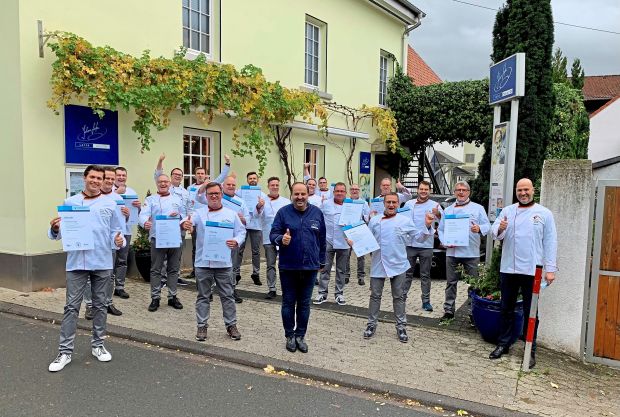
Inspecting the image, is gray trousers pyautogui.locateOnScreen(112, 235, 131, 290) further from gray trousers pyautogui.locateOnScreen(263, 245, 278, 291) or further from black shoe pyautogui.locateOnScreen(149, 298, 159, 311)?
gray trousers pyautogui.locateOnScreen(263, 245, 278, 291)

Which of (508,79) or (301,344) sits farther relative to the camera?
(508,79)

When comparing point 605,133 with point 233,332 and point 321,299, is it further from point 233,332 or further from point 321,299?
point 233,332

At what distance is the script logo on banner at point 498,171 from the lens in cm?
714

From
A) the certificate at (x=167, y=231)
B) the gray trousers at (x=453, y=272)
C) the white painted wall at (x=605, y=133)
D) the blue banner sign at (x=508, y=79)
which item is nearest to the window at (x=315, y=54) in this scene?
the blue banner sign at (x=508, y=79)

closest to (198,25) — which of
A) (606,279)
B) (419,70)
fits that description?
(606,279)

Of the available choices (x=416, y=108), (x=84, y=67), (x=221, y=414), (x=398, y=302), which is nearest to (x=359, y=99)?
(x=416, y=108)

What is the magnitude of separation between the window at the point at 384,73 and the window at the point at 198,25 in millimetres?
7500

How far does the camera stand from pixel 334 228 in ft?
26.4

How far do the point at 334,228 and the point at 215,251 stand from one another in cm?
285

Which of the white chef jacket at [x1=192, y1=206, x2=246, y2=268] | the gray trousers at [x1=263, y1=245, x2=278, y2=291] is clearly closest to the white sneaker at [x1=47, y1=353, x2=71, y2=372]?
the white chef jacket at [x1=192, y1=206, x2=246, y2=268]

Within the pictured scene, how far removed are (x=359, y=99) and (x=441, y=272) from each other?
7.13m

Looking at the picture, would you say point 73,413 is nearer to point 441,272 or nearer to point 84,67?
point 84,67

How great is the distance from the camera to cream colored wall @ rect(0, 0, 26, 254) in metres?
7.27

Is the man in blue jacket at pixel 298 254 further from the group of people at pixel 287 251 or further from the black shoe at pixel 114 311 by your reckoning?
the black shoe at pixel 114 311
